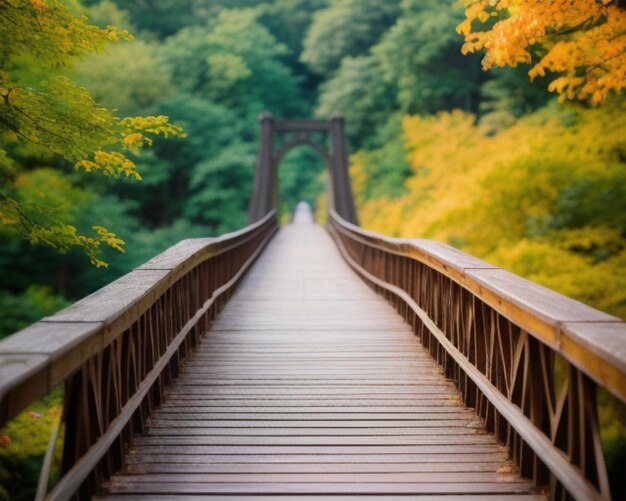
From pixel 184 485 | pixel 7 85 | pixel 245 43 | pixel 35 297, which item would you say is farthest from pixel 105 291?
pixel 245 43

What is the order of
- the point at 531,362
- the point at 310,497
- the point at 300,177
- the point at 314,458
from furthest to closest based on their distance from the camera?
the point at 300,177 < the point at 314,458 < the point at 531,362 < the point at 310,497

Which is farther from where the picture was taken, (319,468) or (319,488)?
(319,468)

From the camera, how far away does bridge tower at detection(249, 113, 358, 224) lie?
23156 millimetres

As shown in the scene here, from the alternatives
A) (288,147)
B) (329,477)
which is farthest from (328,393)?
(288,147)

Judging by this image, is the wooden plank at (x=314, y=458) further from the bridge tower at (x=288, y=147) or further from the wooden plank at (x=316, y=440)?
the bridge tower at (x=288, y=147)

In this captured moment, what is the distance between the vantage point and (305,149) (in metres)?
Answer: 44.1

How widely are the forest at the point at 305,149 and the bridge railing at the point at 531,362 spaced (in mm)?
2034

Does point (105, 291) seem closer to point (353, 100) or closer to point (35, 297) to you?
point (35, 297)

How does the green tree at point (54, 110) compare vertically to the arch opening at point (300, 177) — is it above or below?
below

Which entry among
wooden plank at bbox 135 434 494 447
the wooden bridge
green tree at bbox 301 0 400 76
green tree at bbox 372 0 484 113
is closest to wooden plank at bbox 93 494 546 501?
the wooden bridge

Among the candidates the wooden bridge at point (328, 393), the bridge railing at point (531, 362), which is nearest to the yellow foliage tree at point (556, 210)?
the wooden bridge at point (328, 393)

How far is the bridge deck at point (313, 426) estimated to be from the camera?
114 inches

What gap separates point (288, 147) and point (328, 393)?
25128 millimetres

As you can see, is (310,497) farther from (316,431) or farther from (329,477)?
(316,431)
